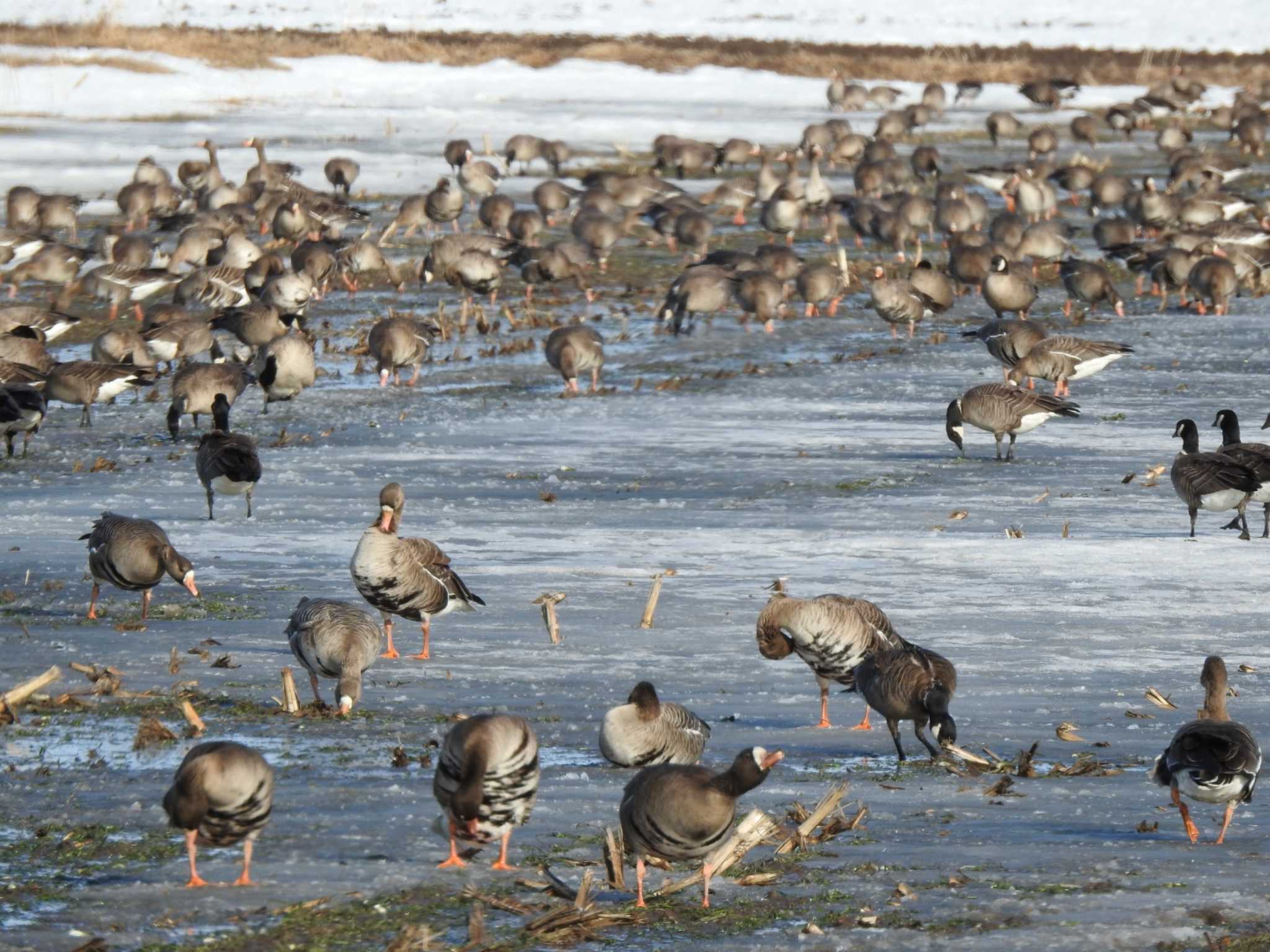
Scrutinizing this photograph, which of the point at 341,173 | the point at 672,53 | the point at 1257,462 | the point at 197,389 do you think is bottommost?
the point at 1257,462

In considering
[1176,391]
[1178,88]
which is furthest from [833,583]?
[1178,88]

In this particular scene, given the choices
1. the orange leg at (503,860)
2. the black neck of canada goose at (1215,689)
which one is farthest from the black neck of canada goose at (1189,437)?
the orange leg at (503,860)

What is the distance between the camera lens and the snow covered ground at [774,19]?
93438mm

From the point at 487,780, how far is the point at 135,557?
5622 mm

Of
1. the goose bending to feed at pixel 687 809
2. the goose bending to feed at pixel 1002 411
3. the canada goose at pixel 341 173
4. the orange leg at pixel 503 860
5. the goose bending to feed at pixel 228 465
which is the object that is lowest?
the orange leg at pixel 503 860

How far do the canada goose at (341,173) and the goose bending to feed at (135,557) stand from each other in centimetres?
2922

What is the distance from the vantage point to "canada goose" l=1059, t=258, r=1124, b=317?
98.5ft

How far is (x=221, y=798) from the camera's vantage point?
27.4 feet

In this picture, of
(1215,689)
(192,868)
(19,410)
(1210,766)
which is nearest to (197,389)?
(19,410)

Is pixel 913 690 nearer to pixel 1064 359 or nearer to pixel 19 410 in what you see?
pixel 19 410

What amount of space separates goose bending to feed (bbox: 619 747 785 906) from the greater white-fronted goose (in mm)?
15625

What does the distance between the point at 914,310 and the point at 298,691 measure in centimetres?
1742

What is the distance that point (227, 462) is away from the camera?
1692 cm

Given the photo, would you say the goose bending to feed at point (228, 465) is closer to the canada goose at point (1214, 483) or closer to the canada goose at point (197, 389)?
the canada goose at point (197, 389)
